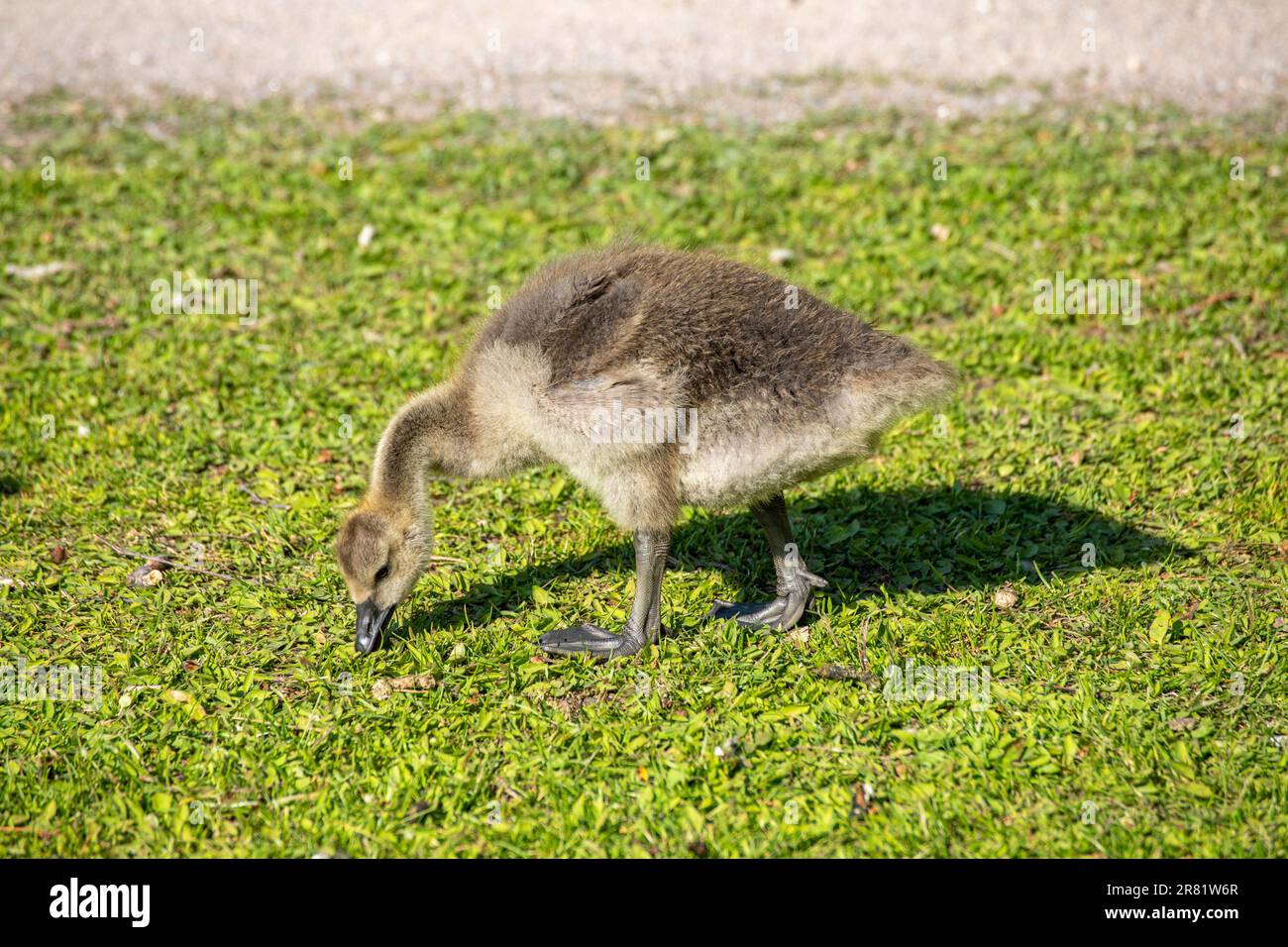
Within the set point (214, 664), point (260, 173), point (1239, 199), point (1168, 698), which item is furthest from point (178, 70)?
point (1168, 698)

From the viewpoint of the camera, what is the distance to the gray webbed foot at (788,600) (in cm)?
534

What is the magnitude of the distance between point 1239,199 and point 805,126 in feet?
10.6

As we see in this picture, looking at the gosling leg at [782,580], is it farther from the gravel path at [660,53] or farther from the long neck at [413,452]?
the gravel path at [660,53]

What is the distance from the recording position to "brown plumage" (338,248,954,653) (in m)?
4.68

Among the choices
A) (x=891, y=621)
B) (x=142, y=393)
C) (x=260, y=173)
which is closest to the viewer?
(x=891, y=621)

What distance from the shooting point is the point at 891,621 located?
17.5 ft

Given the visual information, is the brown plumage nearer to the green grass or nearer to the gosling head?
the gosling head

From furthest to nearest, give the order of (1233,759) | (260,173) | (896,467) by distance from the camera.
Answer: (260,173), (896,467), (1233,759)

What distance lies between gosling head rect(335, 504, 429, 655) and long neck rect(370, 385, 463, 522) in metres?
0.08

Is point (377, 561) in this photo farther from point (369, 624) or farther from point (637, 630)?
point (637, 630)

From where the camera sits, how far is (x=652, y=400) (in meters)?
4.61

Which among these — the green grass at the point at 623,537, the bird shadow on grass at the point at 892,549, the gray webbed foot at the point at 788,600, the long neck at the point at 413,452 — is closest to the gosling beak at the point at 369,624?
the green grass at the point at 623,537

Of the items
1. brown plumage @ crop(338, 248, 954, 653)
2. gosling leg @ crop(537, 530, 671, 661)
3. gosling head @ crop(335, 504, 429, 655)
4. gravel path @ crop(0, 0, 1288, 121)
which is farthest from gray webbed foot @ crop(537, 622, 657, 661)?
gravel path @ crop(0, 0, 1288, 121)
